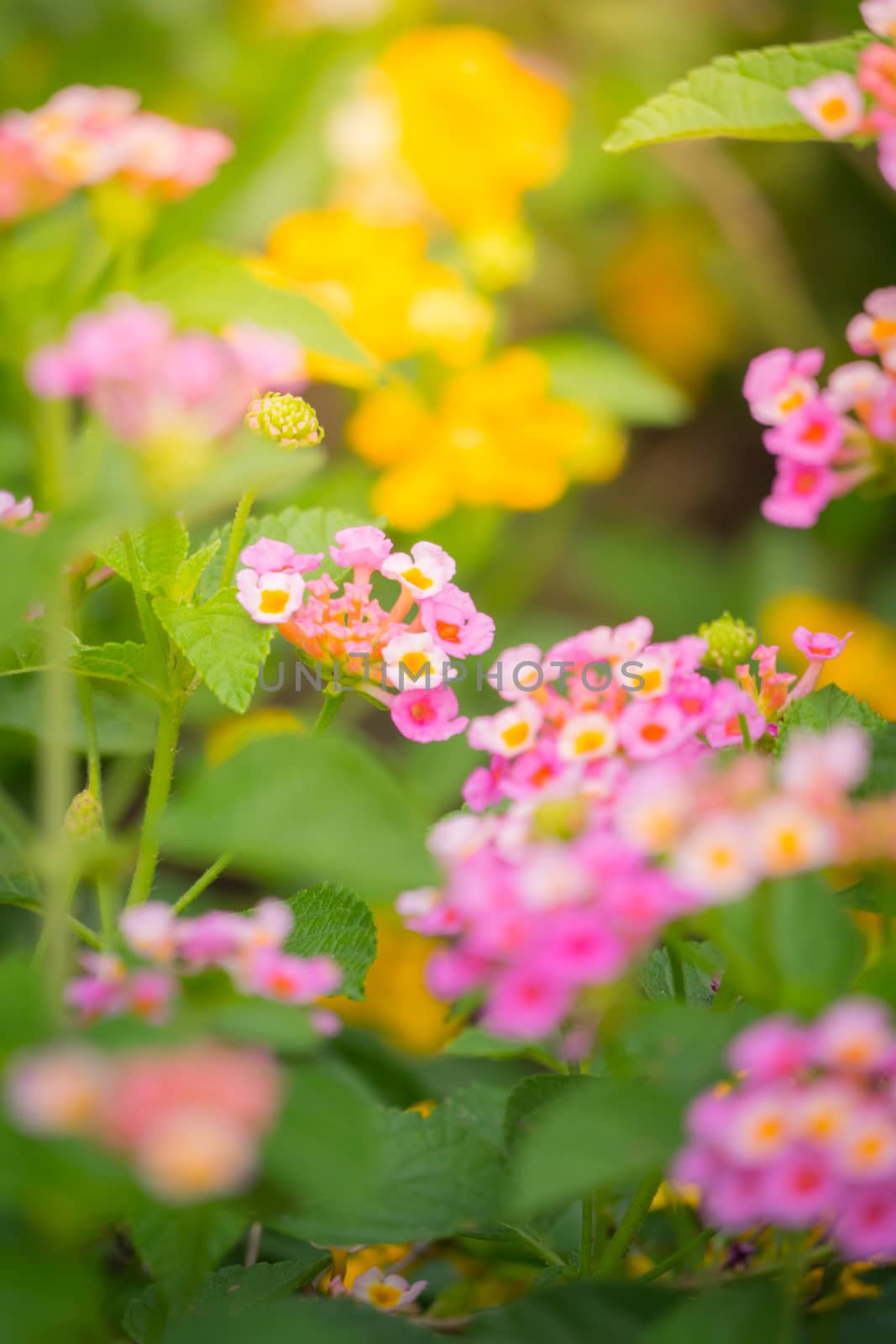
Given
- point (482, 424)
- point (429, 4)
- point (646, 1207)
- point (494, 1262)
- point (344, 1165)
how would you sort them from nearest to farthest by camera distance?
point (344, 1165)
point (646, 1207)
point (494, 1262)
point (482, 424)
point (429, 4)

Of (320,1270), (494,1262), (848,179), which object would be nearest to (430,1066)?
(494,1262)

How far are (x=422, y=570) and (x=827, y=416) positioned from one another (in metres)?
0.19

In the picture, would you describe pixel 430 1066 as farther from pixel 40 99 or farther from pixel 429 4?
pixel 429 4

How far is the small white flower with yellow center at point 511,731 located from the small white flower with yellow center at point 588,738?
1cm

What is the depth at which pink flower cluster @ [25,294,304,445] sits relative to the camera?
417mm

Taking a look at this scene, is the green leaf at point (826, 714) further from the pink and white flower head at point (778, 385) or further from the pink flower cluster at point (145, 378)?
the pink flower cluster at point (145, 378)

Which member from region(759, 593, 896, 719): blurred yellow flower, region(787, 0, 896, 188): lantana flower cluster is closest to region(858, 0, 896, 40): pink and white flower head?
region(787, 0, 896, 188): lantana flower cluster

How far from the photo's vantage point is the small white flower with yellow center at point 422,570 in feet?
1.86

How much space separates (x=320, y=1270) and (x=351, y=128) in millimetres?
1239

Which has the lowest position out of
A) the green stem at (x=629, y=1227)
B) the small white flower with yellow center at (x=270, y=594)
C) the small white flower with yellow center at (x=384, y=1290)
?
the small white flower with yellow center at (x=384, y=1290)

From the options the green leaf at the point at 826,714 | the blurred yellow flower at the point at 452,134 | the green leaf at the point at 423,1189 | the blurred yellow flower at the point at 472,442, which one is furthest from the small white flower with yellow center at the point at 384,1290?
the blurred yellow flower at the point at 452,134

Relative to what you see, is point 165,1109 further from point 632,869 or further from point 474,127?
point 474,127

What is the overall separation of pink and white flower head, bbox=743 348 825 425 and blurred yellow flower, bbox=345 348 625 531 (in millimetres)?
539

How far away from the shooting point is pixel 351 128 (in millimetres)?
1444
